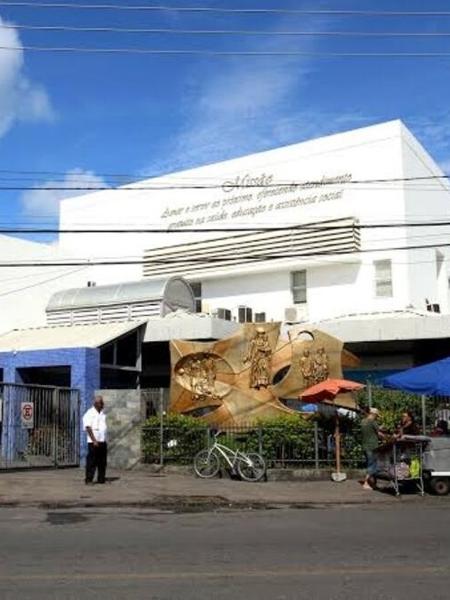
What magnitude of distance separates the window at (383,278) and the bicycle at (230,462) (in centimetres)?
925

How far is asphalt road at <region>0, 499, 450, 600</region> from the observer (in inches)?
276

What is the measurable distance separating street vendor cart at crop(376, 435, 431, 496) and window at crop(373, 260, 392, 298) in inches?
408

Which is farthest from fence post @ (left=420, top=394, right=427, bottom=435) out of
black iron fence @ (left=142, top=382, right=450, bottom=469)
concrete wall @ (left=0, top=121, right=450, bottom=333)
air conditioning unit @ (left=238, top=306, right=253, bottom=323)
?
air conditioning unit @ (left=238, top=306, right=253, bottom=323)

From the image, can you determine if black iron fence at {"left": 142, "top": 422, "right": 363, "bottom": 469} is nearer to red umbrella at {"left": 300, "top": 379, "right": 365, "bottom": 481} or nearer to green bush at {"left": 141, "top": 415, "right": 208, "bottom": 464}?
green bush at {"left": 141, "top": 415, "right": 208, "bottom": 464}

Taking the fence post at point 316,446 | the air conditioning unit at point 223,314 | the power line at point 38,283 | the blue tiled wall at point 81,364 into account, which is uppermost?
the power line at point 38,283

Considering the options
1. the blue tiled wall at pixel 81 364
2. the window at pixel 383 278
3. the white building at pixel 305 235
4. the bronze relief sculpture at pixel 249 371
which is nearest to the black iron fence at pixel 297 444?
the bronze relief sculpture at pixel 249 371

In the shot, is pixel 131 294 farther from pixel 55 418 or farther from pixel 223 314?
pixel 55 418

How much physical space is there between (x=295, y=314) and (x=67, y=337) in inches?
292

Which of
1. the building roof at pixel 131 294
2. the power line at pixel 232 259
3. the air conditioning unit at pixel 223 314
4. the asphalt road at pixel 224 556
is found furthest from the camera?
the building roof at pixel 131 294

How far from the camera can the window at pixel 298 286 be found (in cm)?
2839

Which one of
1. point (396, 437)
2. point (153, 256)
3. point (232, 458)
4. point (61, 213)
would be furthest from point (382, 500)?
point (61, 213)

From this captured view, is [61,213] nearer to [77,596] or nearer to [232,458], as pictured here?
[232,458]

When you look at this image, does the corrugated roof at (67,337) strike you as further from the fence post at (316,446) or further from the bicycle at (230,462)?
the fence post at (316,446)

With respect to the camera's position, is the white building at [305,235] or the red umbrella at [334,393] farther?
the white building at [305,235]
